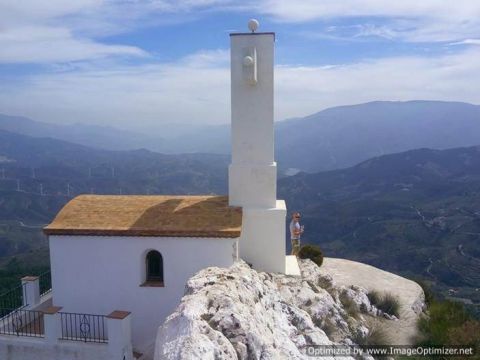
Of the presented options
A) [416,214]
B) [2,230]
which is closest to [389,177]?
[416,214]

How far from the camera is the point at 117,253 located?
1264 centimetres

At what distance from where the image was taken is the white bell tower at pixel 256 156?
13523mm

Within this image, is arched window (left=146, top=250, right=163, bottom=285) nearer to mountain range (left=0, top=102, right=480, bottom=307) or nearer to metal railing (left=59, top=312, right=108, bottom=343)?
metal railing (left=59, top=312, right=108, bottom=343)

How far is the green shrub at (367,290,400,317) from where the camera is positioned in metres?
13.2

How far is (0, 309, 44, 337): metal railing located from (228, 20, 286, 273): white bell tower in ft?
20.1

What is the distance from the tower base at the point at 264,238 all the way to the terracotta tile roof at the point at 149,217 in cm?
64

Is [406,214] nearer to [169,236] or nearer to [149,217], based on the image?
[149,217]

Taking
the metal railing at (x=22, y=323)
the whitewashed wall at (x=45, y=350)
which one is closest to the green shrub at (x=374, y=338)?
the whitewashed wall at (x=45, y=350)

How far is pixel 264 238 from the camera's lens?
13789 mm

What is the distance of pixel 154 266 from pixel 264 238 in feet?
10.8

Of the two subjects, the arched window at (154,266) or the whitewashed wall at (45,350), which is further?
the arched window at (154,266)

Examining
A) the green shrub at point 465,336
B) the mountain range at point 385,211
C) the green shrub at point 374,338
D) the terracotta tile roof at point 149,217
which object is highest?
the terracotta tile roof at point 149,217

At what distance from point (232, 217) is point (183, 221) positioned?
1.39 m

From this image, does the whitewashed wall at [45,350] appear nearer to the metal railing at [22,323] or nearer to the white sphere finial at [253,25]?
the metal railing at [22,323]
